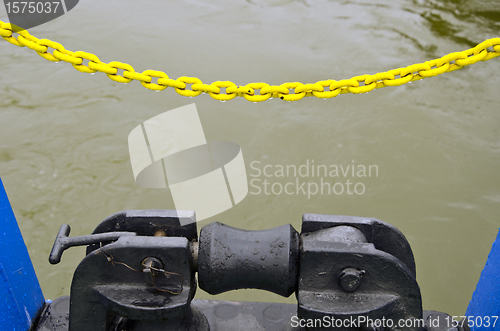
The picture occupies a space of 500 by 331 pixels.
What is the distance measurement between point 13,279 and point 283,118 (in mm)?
2512

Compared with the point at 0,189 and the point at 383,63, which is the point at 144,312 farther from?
the point at 383,63

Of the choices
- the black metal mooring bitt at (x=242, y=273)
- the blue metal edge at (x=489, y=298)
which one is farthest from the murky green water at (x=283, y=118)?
the black metal mooring bitt at (x=242, y=273)

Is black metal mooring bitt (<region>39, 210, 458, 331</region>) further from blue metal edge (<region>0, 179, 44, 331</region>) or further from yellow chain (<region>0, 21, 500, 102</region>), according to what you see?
yellow chain (<region>0, 21, 500, 102</region>)

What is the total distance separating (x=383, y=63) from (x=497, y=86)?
3.48 ft

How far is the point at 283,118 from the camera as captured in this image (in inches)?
139

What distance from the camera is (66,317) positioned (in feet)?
5.09

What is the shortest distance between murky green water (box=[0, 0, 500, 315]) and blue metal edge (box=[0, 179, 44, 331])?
0.90 meters

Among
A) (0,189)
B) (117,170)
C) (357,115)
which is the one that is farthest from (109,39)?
(0,189)

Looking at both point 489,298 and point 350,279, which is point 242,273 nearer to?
point 350,279

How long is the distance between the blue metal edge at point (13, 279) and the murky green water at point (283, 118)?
902 mm

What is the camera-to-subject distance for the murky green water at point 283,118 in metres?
2.73

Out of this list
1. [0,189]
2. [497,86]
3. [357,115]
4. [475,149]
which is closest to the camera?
[0,189]

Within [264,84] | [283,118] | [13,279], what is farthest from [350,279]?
[283,118]

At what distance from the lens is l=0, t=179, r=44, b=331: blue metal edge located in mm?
1318
